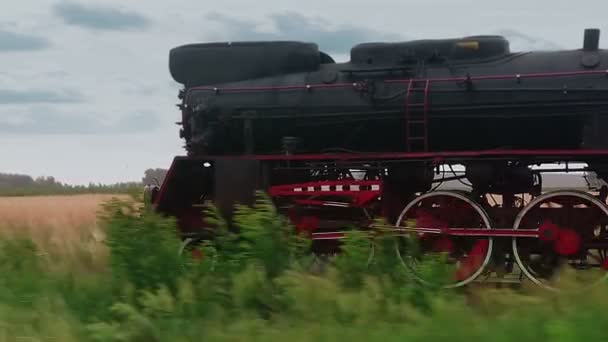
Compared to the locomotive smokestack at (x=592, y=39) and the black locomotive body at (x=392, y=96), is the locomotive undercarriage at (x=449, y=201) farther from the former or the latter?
the locomotive smokestack at (x=592, y=39)

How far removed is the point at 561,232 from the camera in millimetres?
8719

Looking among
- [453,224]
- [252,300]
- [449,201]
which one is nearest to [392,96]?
[449,201]

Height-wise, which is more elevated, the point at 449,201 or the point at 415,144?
the point at 415,144

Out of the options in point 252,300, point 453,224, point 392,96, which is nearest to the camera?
point 252,300

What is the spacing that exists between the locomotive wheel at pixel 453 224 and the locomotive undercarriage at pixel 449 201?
0.4 inches

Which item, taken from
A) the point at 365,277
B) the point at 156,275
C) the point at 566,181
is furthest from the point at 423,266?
the point at 566,181

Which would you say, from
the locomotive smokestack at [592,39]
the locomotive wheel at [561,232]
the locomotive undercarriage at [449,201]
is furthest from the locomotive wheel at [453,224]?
the locomotive smokestack at [592,39]

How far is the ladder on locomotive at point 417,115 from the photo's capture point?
9.40 m

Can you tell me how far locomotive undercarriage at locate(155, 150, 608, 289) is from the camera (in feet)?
28.9

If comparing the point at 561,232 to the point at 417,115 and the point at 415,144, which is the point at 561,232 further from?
the point at 417,115

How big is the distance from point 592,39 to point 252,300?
5391mm

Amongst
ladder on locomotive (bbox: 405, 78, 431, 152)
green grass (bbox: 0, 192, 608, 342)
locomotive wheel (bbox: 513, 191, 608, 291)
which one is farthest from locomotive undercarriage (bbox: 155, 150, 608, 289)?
green grass (bbox: 0, 192, 608, 342)

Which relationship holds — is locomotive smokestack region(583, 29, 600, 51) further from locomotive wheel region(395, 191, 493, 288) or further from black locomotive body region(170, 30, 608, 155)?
locomotive wheel region(395, 191, 493, 288)

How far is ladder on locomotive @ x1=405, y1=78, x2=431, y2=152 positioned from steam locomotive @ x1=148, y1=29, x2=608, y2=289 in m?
0.02
